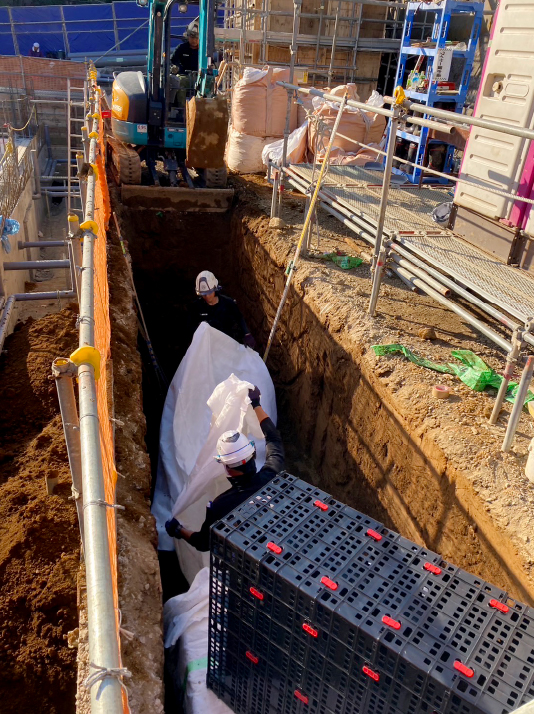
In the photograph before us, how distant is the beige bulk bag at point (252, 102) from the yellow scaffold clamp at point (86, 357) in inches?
350

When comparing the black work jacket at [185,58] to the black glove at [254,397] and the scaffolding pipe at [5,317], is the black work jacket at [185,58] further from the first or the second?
the black glove at [254,397]

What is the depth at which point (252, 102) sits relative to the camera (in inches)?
393

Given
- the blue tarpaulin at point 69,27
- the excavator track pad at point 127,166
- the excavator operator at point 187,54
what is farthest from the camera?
the blue tarpaulin at point 69,27

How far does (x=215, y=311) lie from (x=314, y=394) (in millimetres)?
1553

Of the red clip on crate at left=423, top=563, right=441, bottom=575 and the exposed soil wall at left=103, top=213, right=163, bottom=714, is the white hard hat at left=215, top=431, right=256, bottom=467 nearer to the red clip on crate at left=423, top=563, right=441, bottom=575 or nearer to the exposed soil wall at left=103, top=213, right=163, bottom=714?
the exposed soil wall at left=103, top=213, right=163, bottom=714

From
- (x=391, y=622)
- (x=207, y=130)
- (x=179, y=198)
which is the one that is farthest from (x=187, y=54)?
(x=391, y=622)

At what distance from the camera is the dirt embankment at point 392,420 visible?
11.5 ft

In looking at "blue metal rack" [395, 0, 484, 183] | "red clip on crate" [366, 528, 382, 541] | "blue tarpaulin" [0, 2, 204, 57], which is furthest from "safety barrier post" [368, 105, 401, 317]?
"blue tarpaulin" [0, 2, 204, 57]

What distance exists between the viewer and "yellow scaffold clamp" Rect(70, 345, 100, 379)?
2.15 metres

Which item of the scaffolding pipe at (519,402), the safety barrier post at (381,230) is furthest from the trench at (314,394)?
the safety barrier post at (381,230)

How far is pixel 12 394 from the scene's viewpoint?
5.22 m

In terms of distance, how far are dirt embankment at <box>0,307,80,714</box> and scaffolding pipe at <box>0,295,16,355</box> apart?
1689 millimetres

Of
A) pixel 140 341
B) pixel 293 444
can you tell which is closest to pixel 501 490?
pixel 293 444

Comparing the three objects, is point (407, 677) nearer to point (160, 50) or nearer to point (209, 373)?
point (209, 373)
